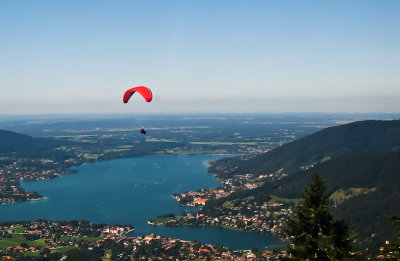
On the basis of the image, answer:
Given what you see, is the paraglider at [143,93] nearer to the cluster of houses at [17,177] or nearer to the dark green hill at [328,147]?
the cluster of houses at [17,177]

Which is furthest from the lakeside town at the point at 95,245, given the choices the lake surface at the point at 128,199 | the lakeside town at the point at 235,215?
the lakeside town at the point at 235,215

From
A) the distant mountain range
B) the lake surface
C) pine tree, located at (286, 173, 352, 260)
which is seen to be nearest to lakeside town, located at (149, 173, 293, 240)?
the lake surface

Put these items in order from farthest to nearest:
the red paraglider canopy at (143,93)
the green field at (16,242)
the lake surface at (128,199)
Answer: the lake surface at (128,199)
the green field at (16,242)
the red paraglider canopy at (143,93)

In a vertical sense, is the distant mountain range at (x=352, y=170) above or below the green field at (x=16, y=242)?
above

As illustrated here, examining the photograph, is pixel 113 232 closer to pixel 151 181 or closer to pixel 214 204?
pixel 214 204

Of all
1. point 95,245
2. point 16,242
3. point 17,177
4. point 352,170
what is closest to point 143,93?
point 95,245

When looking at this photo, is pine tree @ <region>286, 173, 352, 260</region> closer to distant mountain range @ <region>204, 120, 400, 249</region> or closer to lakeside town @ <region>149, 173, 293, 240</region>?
distant mountain range @ <region>204, 120, 400, 249</region>
